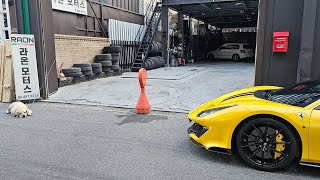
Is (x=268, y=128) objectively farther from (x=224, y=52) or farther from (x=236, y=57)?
(x=224, y=52)

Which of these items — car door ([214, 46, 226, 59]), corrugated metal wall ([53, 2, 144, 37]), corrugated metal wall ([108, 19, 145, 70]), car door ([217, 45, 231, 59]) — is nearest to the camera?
corrugated metal wall ([53, 2, 144, 37])

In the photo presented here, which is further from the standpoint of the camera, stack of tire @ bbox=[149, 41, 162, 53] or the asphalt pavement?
stack of tire @ bbox=[149, 41, 162, 53]

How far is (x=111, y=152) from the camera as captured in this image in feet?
12.8

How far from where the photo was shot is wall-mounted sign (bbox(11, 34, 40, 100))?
6910mm

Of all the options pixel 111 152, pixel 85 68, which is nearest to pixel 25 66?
pixel 85 68

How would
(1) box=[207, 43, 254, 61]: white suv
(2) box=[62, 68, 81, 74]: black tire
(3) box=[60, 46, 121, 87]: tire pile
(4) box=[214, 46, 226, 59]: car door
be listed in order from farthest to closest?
(4) box=[214, 46, 226, 59]: car door → (1) box=[207, 43, 254, 61]: white suv → (3) box=[60, 46, 121, 87]: tire pile → (2) box=[62, 68, 81, 74]: black tire

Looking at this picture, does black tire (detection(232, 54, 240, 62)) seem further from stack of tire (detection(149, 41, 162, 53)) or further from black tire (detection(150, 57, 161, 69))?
black tire (detection(150, 57, 161, 69))

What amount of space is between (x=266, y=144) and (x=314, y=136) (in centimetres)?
52

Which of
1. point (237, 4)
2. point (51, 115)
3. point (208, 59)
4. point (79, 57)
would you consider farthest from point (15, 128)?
point (208, 59)

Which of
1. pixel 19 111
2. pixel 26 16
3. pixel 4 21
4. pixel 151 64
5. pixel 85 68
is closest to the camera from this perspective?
→ pixel 19 111

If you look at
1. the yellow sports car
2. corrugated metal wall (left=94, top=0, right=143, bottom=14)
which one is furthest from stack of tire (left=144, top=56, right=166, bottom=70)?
the yellow sports car

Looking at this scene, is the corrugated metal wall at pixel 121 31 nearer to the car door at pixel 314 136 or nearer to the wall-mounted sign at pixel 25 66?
the wall-mounted sign at pixel 25 66

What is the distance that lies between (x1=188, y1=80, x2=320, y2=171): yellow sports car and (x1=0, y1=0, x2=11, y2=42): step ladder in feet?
23.9

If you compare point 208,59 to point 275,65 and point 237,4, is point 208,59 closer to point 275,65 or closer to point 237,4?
point 237,4
